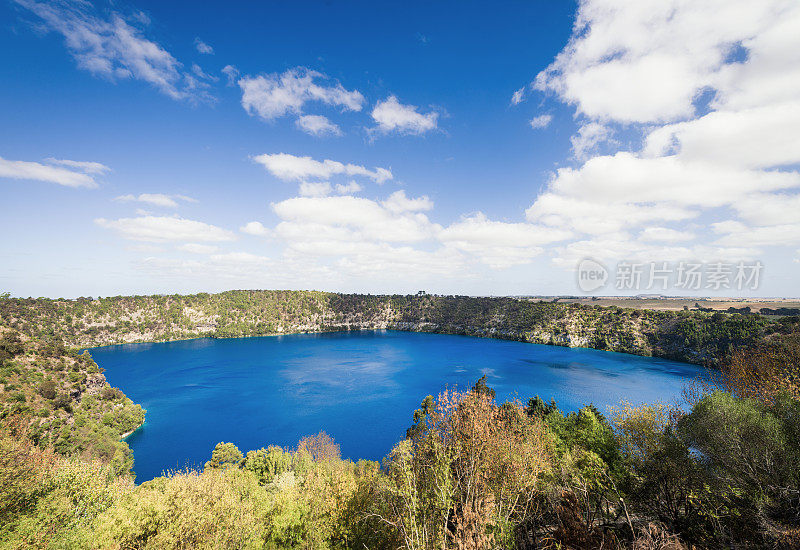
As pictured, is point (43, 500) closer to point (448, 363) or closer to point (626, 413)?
point (626, 413)

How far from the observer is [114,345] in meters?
182

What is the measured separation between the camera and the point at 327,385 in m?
105

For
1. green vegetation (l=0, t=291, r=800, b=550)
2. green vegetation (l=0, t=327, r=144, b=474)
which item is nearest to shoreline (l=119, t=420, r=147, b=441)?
green vegetation (l=0, t=327, r=144, b=474)

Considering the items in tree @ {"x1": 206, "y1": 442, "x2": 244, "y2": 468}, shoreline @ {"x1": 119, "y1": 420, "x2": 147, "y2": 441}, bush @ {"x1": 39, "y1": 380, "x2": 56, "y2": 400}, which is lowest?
shoreline @ {"x1": 119, "y1": 420, "x2": 147, "y2": 441}

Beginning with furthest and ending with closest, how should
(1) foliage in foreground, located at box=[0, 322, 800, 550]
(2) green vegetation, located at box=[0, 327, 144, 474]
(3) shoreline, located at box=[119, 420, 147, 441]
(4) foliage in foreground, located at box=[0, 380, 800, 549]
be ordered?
(3) shoreline, located at box=[119, 420, 147, 441]
(2) green vegetation, located at box=[0, 327, 144, 474]
(4) foliage in foreground, located at box=[0, 380, 800, 549]
(1) foliage in foreground, located at box=[0, 322, 800, 550]

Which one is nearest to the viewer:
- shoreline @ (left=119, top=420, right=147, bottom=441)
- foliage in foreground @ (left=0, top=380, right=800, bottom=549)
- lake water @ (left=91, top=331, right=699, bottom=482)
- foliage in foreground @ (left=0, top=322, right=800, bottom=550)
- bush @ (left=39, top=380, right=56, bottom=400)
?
foliage in foreground @ (left=0, top=322, right=800, bottom=550)

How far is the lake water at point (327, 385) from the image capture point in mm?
66000

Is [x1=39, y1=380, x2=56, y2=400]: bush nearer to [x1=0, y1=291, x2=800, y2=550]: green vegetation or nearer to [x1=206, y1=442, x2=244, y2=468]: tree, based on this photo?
[x1=0, y1=291, x2=800, y2=550]: green vegetation

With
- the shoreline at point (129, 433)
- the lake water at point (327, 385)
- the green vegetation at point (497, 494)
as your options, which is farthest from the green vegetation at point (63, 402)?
the green vegetation at point (497, 494)

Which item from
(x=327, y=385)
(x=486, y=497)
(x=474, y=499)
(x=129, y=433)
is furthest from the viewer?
(x=327, y=385)

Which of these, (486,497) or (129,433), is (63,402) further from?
(486,497)

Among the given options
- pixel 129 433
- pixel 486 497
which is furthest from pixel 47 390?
pixel 486 497

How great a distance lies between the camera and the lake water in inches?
2598

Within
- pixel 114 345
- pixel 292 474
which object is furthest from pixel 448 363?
pixel 114 345
